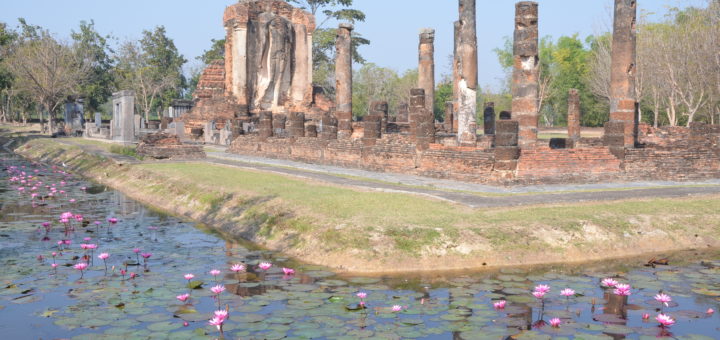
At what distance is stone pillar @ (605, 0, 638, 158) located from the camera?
17.2 meters

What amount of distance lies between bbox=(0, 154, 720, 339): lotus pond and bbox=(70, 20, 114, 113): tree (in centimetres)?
4888

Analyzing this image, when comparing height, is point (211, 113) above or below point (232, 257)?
above

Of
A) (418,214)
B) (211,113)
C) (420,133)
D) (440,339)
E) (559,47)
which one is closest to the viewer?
(440,339)

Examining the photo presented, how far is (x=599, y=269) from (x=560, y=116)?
56945mm

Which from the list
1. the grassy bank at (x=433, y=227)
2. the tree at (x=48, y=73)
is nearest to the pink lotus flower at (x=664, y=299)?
the grassy bank at (x=433, y=227)

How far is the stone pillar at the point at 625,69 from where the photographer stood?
56.4 ft

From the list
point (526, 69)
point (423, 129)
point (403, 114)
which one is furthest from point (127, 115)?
point (526, 69)

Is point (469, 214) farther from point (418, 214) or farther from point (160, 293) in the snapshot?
point (160, 293)

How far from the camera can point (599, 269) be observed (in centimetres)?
885

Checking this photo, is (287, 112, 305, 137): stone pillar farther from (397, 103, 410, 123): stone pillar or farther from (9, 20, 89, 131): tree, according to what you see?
(9, 20, 89, 131): tree

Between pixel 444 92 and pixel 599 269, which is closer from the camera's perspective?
pixel 599 269

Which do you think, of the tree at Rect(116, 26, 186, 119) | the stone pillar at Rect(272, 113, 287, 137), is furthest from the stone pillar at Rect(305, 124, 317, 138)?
the tree at Rect(116, 26, 186, 119)

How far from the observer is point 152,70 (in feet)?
221

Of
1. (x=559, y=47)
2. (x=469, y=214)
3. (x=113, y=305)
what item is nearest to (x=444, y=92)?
(x=559, y=47)
